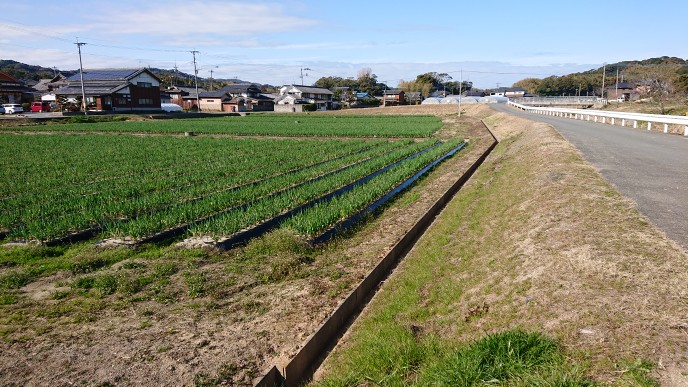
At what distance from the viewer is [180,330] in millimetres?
5418

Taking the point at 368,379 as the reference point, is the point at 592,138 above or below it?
above

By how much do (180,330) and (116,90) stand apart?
63.0m

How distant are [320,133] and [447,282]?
27.8 meters

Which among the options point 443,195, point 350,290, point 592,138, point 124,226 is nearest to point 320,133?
point 592,138

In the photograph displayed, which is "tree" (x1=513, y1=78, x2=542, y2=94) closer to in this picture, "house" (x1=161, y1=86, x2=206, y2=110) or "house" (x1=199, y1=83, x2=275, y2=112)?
"house" (x1=199, y1=83, x2=275, y2=112)

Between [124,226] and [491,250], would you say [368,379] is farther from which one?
[124,226]

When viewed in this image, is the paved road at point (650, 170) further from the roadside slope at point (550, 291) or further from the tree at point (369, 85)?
the tree at point (369, 85)

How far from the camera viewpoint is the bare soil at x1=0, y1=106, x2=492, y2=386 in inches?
179

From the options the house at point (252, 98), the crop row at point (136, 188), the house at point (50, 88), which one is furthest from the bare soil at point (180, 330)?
the house at point (252, 98)

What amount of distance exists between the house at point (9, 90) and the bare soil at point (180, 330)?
77.3 m

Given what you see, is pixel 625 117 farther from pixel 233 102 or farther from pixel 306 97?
pixel 306 97

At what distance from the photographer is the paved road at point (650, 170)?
720cm

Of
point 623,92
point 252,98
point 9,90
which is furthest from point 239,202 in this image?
point 623,92

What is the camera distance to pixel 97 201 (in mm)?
11477
